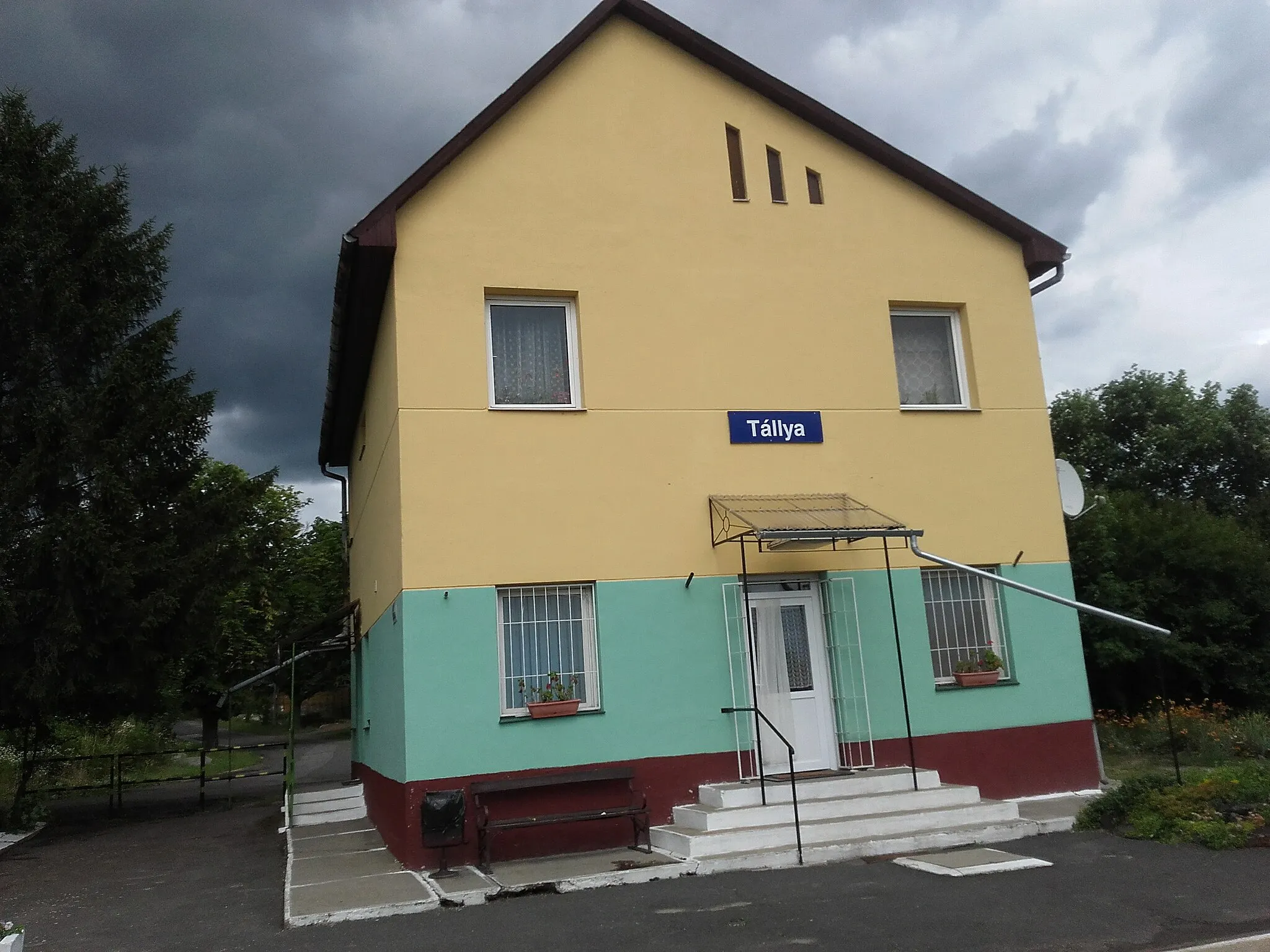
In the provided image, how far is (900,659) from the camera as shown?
34.8ft

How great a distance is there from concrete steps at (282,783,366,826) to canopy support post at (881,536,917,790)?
7968 millimetres

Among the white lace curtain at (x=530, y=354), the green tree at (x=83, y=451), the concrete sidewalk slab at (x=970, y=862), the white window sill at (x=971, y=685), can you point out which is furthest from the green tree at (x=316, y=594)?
the concrete sidewalk slab at (x=970, y=862)

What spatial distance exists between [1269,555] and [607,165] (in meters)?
17.6

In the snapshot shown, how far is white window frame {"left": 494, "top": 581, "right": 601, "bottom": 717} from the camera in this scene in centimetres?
994

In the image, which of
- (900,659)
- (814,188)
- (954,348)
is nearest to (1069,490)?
(954,348)

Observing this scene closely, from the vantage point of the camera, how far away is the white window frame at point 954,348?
39.5 feet

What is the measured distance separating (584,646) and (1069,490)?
6243 millimetres

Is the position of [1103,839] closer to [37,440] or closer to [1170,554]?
[1170,554]

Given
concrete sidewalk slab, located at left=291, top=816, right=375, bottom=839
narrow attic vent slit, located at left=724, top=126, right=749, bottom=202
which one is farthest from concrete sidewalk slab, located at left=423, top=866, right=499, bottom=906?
narrow attic vent slit, located at left=724, top=126, right=749, bottom=202

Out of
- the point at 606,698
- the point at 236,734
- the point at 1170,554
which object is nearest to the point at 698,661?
the point at 606,698

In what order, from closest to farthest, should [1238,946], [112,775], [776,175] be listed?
[1238,946]
[776,175]
[112,775]

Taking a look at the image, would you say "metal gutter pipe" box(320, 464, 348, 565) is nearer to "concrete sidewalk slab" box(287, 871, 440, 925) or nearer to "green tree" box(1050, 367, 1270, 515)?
"concrete sidewalk slab" box(287, 871, 440, 925)

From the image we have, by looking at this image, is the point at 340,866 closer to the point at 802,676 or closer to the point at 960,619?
the point at 802,676

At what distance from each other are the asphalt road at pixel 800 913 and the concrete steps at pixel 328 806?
4.30m
